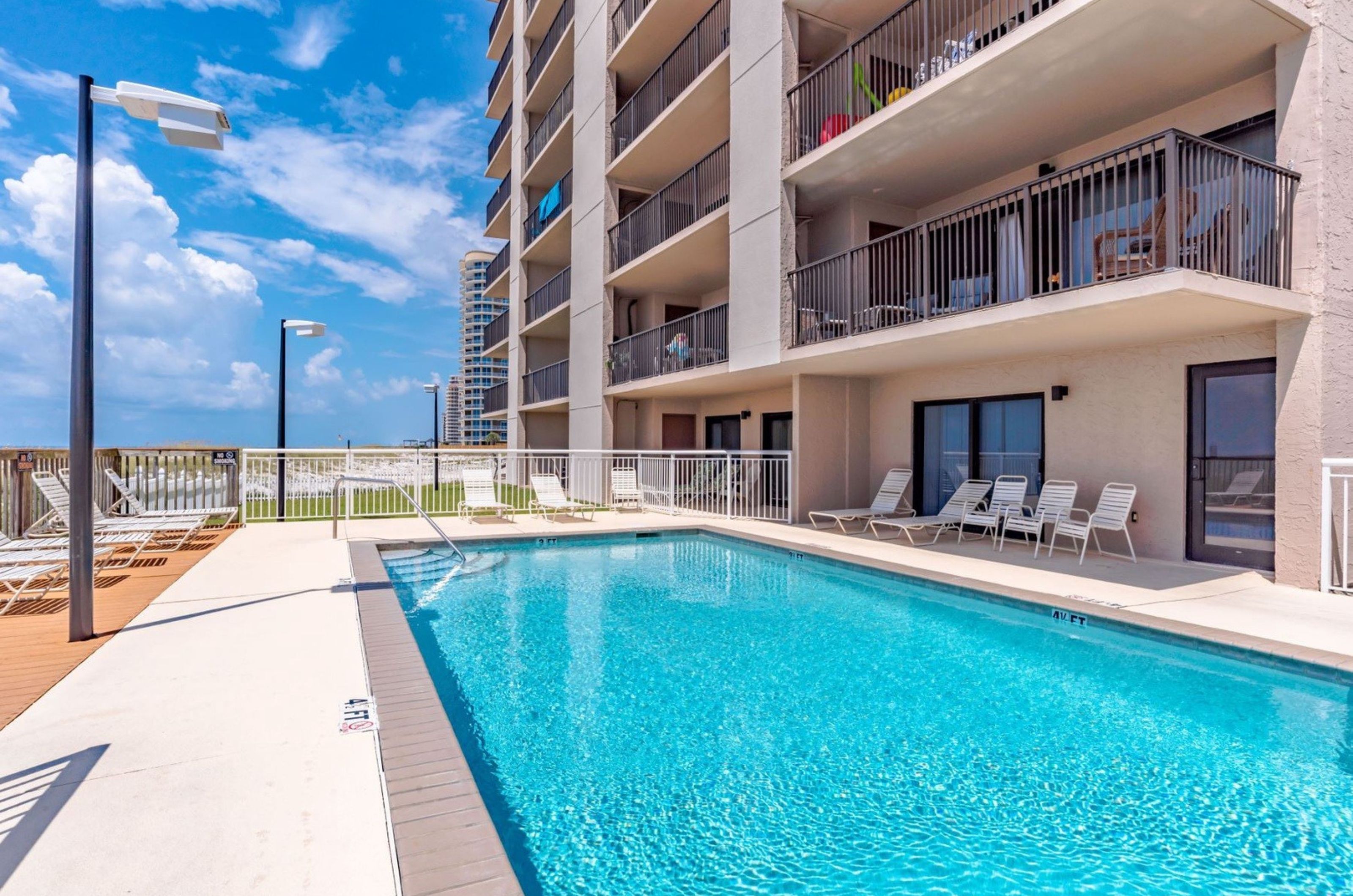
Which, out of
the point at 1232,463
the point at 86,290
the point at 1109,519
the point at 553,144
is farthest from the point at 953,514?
the point at 553,144

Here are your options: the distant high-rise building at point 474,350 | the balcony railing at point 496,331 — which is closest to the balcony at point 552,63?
the balcony railing at point 496,331

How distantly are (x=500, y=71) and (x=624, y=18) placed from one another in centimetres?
1417

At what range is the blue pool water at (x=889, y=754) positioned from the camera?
8.59 ft

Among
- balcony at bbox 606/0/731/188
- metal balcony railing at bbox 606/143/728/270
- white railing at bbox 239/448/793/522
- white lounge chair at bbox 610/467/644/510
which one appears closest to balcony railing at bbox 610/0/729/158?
balcony at bbox 606/0/731/188

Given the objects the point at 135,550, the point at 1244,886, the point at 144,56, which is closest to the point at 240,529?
the point at 135,550

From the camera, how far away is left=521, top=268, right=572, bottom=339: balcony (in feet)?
64.7

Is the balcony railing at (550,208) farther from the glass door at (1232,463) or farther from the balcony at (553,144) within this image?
the glass door at (1232,463)

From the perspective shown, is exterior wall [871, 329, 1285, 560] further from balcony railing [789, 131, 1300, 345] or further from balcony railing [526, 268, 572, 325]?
balcony railing [526, 268, 572, 325]

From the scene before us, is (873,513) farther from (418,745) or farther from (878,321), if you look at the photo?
(418,745)

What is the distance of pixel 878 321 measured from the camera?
9.14 m

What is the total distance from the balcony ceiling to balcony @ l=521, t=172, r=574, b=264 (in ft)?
35.1

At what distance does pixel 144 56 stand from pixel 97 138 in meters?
21.4

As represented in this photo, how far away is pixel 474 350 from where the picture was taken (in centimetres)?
10562

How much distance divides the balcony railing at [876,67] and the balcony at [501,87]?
1997 cm
